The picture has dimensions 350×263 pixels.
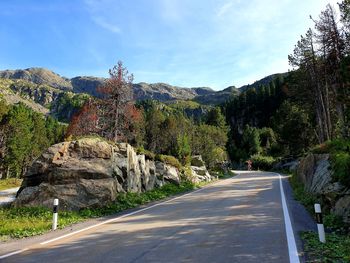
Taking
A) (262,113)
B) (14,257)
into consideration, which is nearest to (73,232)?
(14,257)

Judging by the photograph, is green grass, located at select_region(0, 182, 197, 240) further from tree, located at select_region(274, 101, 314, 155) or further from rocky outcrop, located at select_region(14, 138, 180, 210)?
tree, located at select_region(274, 101, 314, 155)

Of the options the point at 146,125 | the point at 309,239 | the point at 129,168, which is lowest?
the point at 309,239

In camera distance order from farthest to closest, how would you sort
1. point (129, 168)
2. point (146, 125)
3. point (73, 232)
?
point (146, 125) < point (129, 168) < point (73, 232)

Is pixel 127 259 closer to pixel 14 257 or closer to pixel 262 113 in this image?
pixel 14 257

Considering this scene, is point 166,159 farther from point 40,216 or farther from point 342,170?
point 342,170

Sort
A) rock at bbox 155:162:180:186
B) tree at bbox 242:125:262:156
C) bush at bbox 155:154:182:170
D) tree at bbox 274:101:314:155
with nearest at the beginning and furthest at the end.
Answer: rock at bbox 155:162:180:186
bush at bbox 155:154:182:170
tree at bbox 274:101:314:155
tree at bbox 242:125:262:156

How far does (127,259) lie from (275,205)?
978 cm

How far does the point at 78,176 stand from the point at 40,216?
9.97 ft

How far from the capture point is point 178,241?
8531 mm

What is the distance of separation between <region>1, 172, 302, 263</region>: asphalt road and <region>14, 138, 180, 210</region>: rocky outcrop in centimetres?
299

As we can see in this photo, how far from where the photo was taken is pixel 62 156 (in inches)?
647

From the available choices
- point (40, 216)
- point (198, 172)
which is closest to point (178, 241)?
point (40, 216)

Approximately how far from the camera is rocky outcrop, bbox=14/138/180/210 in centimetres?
1474

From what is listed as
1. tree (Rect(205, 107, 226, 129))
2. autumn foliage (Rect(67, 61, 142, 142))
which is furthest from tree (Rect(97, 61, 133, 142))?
tree (Rect(205, 107, 226, 129))
